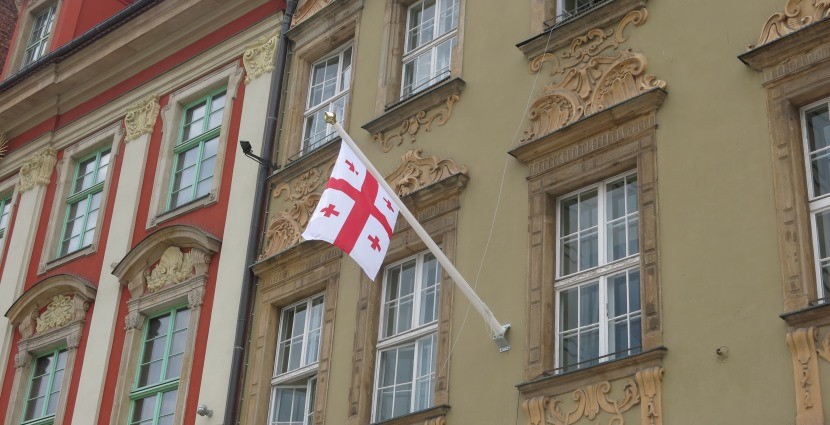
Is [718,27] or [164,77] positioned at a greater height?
[164,77]

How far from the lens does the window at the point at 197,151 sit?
59.4 ft

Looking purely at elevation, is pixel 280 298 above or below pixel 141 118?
below

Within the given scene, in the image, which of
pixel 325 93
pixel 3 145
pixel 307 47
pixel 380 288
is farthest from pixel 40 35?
pixel 380 288

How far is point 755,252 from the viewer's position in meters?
10.6

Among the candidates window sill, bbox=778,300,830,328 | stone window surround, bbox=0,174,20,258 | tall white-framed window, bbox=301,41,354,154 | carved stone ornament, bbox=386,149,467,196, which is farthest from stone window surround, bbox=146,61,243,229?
window sill, bbox=778,300,830,328

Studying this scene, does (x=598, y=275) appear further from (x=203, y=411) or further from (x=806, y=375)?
(x=203, y=411)

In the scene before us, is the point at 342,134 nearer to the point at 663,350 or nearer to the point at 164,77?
the point at 663,350

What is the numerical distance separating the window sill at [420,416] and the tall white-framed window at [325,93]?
4.53 metres

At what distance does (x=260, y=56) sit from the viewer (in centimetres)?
1798

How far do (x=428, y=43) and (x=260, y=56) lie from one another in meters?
3.27

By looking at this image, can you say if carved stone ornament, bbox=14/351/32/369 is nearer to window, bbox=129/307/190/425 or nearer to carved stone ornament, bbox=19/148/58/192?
window, bbox=129/307/190/425

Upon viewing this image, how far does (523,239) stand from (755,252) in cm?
271

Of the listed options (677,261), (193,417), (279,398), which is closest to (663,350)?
(677,261)

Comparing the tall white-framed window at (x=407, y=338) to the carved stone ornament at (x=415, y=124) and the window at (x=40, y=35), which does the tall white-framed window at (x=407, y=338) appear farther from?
the window at (x=40, y=35)
